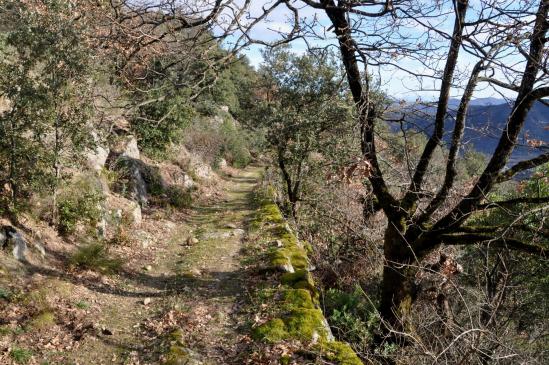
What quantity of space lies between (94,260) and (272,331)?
4686 millimetres

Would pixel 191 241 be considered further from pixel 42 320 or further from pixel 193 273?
pixel 42 320

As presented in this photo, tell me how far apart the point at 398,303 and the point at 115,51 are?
20.2 feet

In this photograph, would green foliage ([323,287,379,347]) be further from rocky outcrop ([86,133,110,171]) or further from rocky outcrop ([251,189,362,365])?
rocky outcrop ([86,133,110,171])

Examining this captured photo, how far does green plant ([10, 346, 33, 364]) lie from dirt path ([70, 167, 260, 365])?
565mm

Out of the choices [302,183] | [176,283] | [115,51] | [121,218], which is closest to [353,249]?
[302,183]

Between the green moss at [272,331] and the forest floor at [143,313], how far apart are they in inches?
10.5

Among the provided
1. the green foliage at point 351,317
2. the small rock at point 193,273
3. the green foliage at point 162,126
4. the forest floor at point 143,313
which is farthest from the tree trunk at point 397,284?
the green foliage at point 162,126

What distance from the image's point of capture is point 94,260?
8977mm

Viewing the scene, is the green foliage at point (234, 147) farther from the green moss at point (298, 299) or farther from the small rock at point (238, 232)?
the green moss at point (298, 299)

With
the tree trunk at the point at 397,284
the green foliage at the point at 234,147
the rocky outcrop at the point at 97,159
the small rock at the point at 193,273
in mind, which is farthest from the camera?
the green foliage at the point at 234,147

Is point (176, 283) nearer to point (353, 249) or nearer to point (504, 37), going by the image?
point (353, 249)

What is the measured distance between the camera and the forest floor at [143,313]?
5.86m

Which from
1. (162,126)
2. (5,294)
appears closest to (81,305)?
(5,294)

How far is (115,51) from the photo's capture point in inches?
244
